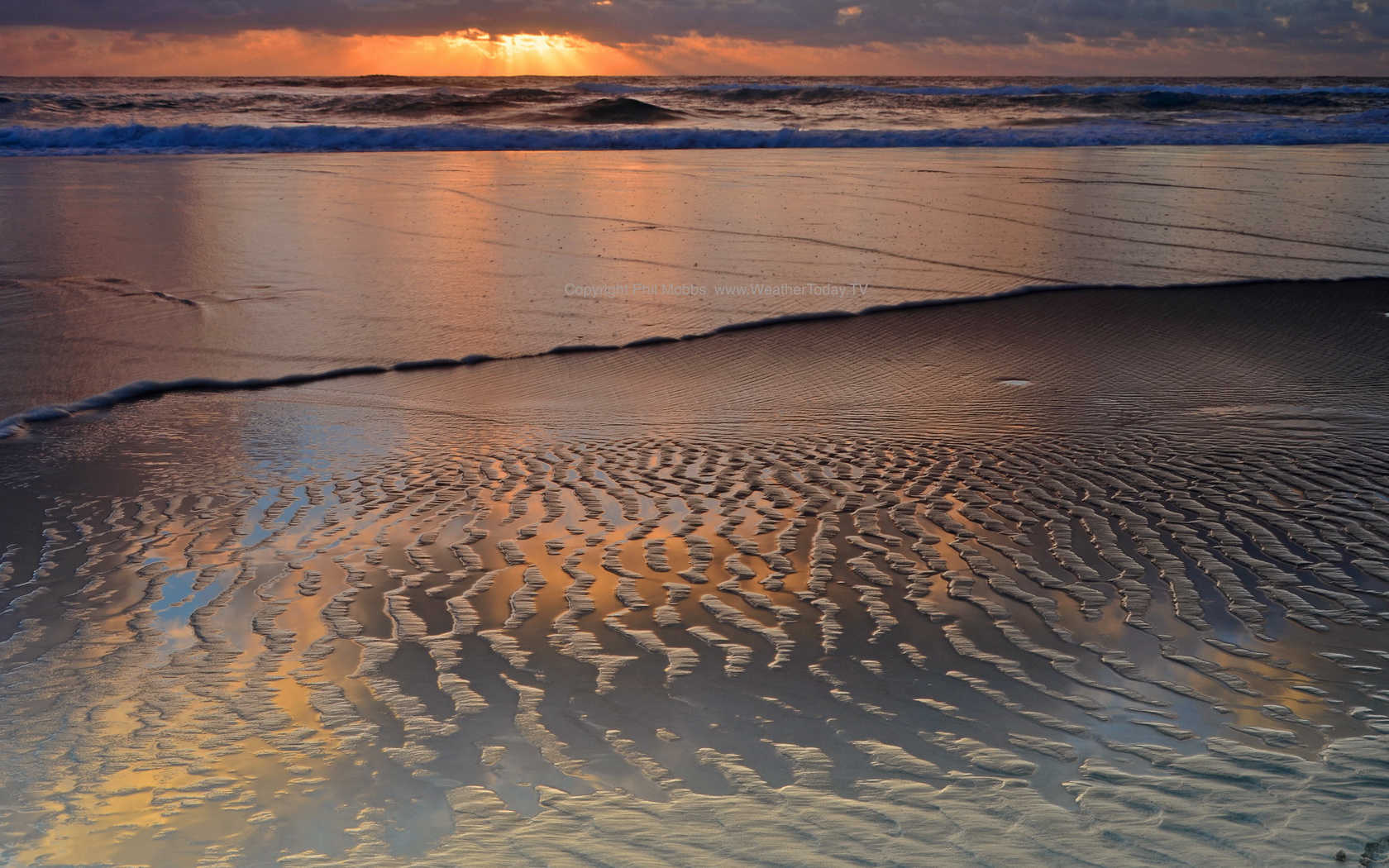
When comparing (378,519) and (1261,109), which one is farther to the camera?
(1261,109)

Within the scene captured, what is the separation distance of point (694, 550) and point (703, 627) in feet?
1.72

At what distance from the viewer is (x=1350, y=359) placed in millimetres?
5199

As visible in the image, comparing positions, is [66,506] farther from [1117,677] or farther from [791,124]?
[791,124]

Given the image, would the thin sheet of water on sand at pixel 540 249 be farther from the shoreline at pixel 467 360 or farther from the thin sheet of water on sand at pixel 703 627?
the thin sheet of water on sand at pixel 703 627

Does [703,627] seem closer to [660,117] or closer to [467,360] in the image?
[467,360]

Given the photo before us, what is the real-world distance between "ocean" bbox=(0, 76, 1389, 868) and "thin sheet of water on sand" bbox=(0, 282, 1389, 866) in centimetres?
1

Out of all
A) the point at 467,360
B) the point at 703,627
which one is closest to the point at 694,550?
the point at 703,627

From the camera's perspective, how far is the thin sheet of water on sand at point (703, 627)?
178cm

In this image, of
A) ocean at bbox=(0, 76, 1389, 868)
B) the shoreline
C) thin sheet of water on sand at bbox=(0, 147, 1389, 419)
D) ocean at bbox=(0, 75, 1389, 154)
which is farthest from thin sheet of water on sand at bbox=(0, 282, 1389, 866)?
ocean at bbox=(0, 75, 1389, 154)

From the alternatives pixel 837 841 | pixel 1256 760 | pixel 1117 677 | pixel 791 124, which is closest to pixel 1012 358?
pixel 1117 677

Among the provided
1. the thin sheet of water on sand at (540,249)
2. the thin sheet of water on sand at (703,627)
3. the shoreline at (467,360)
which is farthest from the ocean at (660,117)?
the thin sheet of water on sand at (703,627)

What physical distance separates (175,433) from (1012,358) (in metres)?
4.27

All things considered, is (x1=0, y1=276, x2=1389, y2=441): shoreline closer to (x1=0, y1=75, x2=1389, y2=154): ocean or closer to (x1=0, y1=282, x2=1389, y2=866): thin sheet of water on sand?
(x1=0, y1=282, x2=1389, y2=866): thin sheet of water on sand

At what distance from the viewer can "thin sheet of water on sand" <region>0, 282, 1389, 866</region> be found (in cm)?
178
